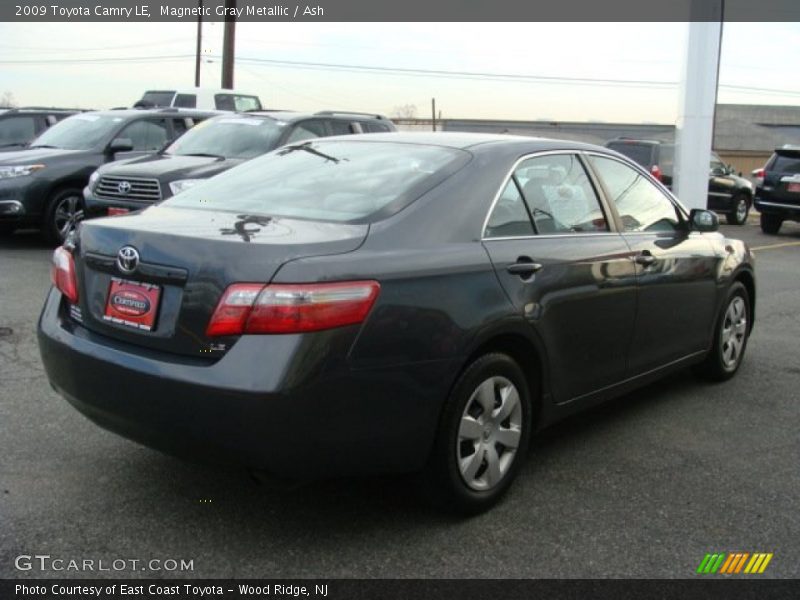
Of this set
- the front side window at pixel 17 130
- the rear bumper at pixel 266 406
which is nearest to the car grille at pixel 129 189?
the front side window at pixel 17 130

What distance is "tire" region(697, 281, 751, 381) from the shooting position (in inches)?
217

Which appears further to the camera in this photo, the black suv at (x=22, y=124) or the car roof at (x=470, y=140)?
the black suv at (x=22, y=124)

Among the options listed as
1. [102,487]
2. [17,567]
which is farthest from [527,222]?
[17,567]

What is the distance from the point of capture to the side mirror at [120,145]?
10969 millimetres

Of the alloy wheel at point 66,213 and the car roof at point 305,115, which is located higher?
the car roof at point 305,115

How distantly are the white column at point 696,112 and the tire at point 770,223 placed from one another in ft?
13.5

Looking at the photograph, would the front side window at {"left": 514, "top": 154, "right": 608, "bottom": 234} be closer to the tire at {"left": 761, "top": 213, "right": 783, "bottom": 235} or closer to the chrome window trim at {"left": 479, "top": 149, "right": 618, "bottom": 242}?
the chrome window trim at {"left": 479, "top": 149, "right": 618, "bottom": 242}

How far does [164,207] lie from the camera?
154 inches

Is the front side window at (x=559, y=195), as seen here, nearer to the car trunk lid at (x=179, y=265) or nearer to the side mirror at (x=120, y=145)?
the car trunk lid at (x=179, y=265)

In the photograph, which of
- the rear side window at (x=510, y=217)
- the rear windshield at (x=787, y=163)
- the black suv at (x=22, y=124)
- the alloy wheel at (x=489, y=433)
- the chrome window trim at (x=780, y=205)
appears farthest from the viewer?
the rear windshield at (x=787, y=163)

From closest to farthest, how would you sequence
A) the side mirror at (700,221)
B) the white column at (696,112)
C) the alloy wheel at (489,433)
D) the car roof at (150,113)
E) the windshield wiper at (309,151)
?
the alloy wheel at (489,433), the windshield wiper at (309,151), the side mirror at (700,221), the car roof at (150,113), the white column at (696,112)

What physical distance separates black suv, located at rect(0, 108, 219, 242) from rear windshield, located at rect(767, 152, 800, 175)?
11.3 meters

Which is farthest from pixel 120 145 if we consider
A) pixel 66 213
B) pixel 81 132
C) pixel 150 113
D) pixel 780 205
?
pixel 780 205

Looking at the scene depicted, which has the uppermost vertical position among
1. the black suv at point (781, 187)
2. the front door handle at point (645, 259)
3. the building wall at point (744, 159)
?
the front door handle at point (645, 259)
